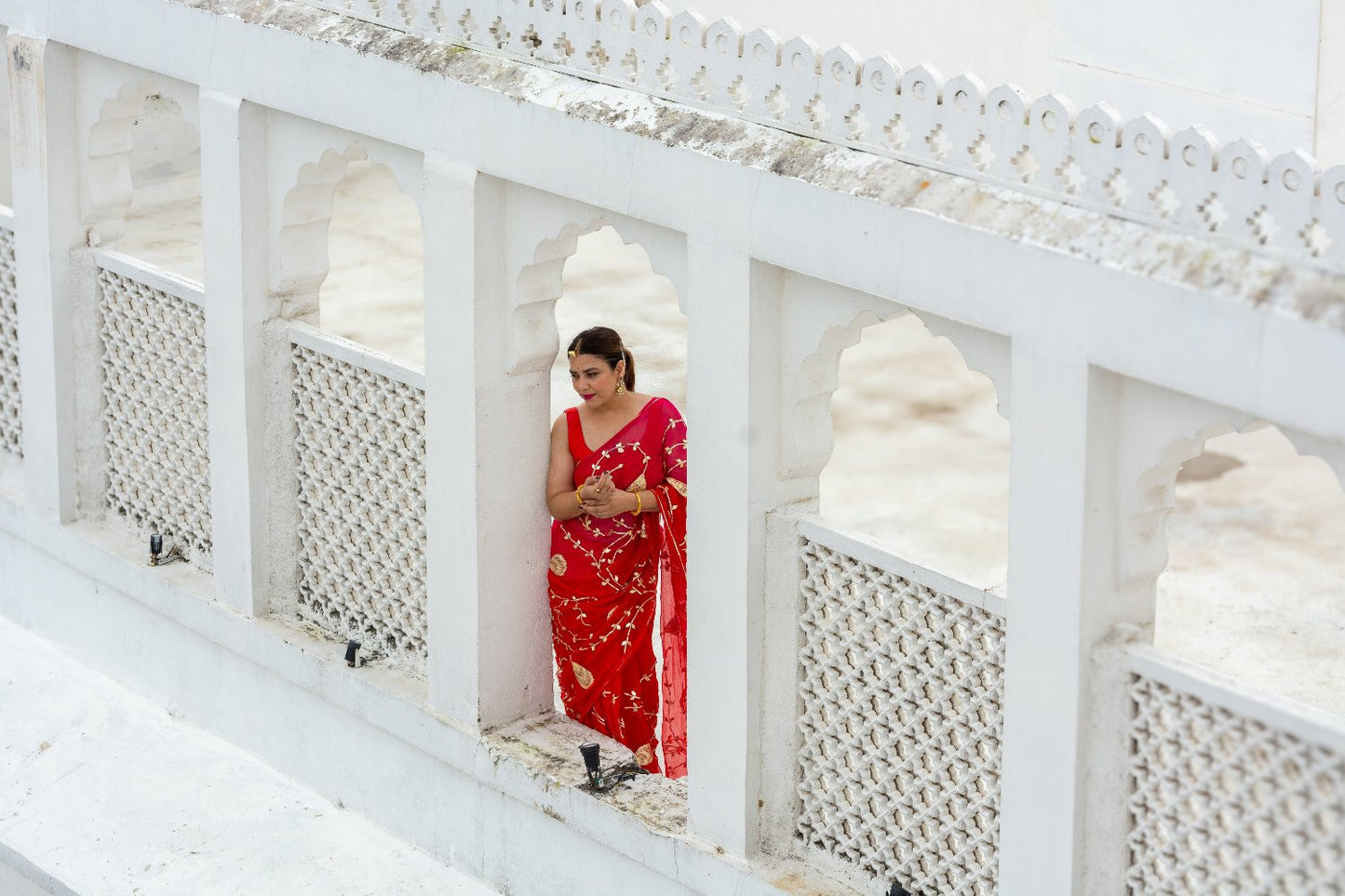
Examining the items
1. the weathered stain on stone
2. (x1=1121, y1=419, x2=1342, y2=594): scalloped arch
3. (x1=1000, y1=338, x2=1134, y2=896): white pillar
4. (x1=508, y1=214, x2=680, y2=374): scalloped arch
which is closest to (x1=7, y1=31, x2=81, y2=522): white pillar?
the weathered stain on stone

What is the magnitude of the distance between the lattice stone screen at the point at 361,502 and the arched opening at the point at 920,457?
2.86m

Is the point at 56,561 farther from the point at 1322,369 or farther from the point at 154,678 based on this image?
the point at 1322,369

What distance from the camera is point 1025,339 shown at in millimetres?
5293

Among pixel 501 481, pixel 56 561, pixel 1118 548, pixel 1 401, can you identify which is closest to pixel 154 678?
pixel 56 561

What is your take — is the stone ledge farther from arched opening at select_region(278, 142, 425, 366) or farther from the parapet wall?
arched opening at select_region(278, 142, 425, 366)

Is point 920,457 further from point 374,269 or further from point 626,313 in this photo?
point 374,269

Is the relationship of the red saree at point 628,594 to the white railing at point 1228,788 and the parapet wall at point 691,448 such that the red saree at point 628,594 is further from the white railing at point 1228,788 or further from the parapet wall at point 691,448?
the white railing at point 1228,788

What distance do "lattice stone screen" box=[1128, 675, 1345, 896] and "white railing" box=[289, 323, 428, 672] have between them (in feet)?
9.00

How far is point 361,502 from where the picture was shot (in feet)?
25.0

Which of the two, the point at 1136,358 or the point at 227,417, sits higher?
the point at 1136,358

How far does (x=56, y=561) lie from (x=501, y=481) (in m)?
2.72

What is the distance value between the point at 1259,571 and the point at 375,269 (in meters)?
5.93

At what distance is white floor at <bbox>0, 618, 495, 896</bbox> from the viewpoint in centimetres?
737

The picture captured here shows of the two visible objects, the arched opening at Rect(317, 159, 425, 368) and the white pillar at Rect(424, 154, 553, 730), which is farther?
the arched opening at Rect(317, 159, 425, 368)
